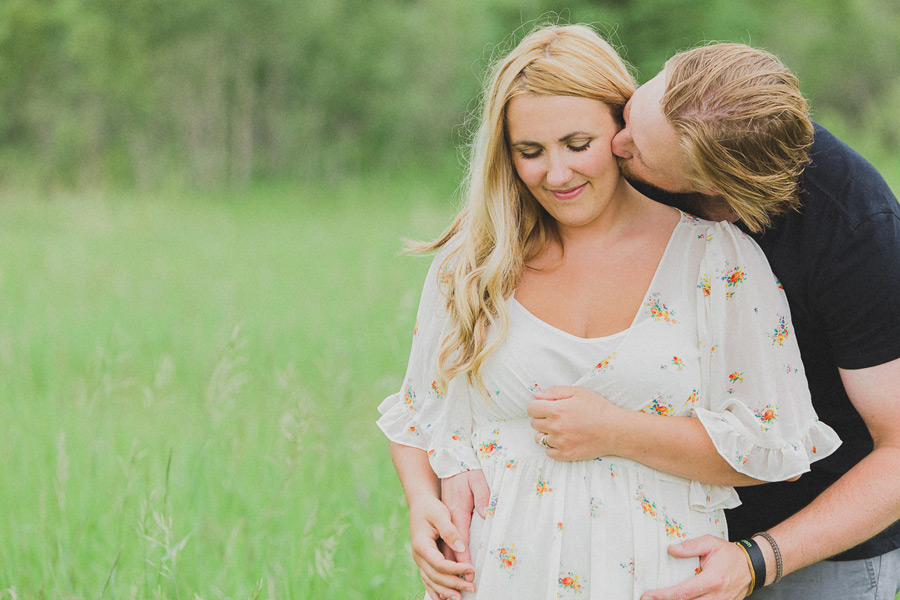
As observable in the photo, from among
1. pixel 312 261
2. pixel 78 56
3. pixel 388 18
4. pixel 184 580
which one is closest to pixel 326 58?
pixel 388 18

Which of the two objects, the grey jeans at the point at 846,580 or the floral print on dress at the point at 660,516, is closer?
the floral print on dress at the point at 660,516

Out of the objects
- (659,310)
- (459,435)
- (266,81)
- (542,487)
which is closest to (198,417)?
(459,435)

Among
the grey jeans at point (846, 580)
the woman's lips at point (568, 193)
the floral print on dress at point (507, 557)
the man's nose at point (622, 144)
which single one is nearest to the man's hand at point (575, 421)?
the floral print on dress at point (507, 557)

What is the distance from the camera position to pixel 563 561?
1.87m

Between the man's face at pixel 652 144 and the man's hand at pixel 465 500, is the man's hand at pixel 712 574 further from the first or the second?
the man's face at pixel 652 144

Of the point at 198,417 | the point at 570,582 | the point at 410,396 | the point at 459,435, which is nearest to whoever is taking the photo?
the point at 570,582

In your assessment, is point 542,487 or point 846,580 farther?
point 846,580

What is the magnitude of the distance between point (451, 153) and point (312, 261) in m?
14.4

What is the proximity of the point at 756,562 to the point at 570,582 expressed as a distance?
415mm

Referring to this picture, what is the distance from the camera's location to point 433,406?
2.14 meters

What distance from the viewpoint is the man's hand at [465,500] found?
78.3 inches

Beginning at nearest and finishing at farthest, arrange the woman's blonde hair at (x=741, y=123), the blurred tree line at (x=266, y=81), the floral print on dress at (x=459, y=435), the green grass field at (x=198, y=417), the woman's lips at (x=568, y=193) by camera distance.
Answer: the woman's blonde hair at (x=741, y=123), the woman's lips at (x=568, y=193), the floral print on dress at (x=459, y=435), the green grass field at (x=198, y=417), the blurred tree line at (x=266, y=81)

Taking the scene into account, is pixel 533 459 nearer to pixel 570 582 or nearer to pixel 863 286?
pixel 570 582

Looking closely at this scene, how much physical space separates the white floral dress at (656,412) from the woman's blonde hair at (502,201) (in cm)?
9
